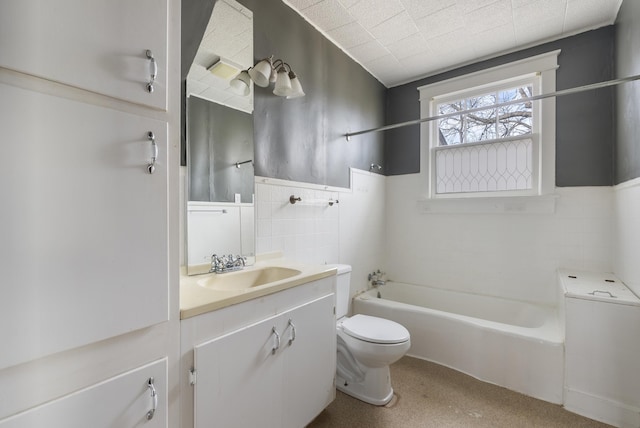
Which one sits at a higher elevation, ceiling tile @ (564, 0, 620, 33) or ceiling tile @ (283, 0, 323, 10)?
ceiling tile @ (283, 0, 323, 10)

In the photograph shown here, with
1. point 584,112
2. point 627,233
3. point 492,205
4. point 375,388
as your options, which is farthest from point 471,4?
point 375,388

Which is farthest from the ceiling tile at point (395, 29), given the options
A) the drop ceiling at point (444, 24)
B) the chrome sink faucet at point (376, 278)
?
the chrome sink faucet at point (376, 278)

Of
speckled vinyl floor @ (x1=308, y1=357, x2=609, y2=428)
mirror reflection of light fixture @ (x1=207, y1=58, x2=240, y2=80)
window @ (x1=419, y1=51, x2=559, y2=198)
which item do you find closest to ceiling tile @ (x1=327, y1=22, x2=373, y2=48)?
window @ (x1=419, y1=51, x2=559, y2=198)

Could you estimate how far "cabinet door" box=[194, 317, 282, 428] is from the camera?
1.01 m

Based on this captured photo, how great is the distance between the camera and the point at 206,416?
1014 mm

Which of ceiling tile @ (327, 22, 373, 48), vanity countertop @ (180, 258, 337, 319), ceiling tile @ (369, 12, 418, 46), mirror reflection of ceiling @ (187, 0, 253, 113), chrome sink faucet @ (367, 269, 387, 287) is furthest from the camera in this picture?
chrome sink faucet @ (367, 269, 387, 287)

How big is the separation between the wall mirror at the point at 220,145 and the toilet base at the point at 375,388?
1081 millimetres

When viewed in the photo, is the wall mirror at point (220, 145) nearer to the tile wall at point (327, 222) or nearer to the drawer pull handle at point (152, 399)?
the tile wall at point (327, 222)

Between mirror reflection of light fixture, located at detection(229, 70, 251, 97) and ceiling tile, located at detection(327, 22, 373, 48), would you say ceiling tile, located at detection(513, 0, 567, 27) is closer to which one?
ceiling tile, located at detection(327, 22, 373, 48)

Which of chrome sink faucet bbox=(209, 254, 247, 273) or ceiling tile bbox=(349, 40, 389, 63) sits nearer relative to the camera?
chrome sink faucet bbox=(209, 254, 247, 273)

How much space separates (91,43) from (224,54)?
108 cm

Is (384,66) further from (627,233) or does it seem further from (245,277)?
(245,277)

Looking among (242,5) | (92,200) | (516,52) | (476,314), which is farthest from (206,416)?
→ (516,52)

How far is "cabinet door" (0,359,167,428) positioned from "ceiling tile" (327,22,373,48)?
2.52m
